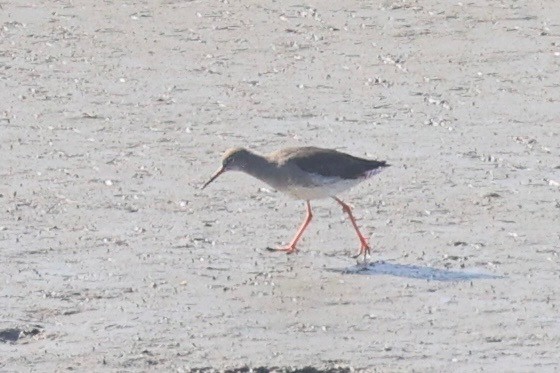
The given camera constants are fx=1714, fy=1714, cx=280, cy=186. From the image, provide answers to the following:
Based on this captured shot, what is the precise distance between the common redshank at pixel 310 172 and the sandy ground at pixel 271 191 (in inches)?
11.4

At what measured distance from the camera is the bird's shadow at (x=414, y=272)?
10.5 metres

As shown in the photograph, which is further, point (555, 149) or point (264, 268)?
point (555, 149)

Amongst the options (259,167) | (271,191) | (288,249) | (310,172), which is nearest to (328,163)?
(310,172)

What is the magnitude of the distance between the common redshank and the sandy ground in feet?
0.95

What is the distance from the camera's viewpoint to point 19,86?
14570 mm

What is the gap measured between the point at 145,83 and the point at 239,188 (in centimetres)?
269

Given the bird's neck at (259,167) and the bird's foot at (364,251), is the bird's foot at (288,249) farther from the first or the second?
the bird's neck at (259,167)

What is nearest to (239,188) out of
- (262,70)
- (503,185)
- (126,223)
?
(126,223)

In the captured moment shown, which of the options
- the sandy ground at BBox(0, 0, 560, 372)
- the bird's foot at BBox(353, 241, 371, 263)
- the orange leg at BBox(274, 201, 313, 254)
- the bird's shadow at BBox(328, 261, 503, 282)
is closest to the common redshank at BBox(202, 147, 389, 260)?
the orange leg at BBox(274, 201, 313, 254)

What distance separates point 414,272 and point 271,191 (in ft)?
6.53

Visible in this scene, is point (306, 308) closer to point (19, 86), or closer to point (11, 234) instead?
point (11, 234)

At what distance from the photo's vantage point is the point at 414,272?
10562mm

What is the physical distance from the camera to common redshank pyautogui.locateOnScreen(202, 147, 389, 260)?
1126cm

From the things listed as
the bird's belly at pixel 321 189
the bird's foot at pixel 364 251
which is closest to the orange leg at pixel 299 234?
the bird's belly at pixel 321 189
